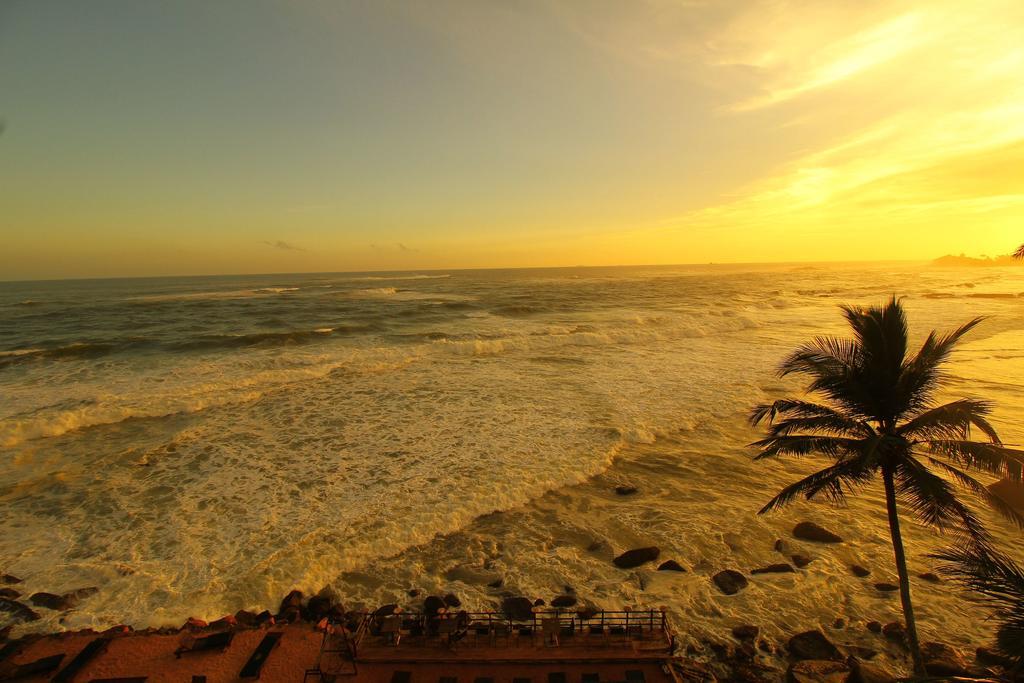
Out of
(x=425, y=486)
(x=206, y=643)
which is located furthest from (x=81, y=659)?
(x=425, y=486)

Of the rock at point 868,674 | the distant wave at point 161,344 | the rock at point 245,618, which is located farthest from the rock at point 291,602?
the distant wave at point 161,344

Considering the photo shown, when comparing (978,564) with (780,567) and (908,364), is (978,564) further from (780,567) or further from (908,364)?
(780,567)

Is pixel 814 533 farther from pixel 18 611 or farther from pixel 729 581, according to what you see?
pixel 18 611

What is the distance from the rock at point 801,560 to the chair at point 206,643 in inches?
513

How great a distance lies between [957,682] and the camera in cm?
512

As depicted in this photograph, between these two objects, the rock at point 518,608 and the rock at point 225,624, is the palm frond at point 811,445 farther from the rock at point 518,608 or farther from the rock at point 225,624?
the rock at point 225,624

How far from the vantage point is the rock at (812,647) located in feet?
28.5

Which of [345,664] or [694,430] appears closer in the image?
[345,664]

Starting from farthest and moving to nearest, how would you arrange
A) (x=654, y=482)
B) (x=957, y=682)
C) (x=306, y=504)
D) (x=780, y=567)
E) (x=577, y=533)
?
(x=654, y=482) < (x=306, y=504) < (x=577, y=533) < (x=780, y=567) < (x=957, y=682)

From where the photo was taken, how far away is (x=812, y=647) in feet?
29.0

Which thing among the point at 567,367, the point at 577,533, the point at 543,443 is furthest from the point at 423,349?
the point at 577,533

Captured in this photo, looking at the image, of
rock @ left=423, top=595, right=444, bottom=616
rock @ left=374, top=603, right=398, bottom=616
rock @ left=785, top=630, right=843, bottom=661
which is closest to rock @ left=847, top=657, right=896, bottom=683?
rock @ left=785, top=630, right=843, bottom=661

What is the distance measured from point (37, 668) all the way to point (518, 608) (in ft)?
29.0

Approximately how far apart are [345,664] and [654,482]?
1115 centimetres
